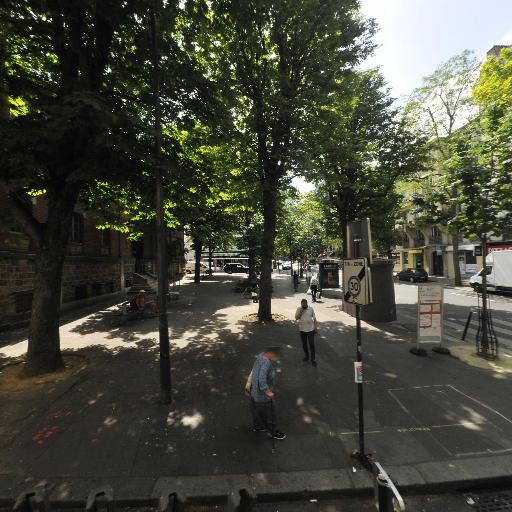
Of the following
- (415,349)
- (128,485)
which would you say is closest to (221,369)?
(128,485)

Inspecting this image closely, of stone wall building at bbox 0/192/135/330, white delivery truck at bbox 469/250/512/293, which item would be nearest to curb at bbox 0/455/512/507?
stone wall building at bbox 0/192/135/330

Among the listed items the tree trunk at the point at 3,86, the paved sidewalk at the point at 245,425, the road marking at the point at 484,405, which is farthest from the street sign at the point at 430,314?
the tree trunk at the point at 3,86

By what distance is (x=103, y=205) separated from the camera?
1034 centimetres

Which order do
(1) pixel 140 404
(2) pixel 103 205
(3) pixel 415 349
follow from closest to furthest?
1. (1) pixel 140 404
2. (3) pixel 415 349
3. (2) pixel 103 205

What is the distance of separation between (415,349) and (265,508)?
23.0 feet

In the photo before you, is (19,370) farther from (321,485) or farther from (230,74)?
(230,74)

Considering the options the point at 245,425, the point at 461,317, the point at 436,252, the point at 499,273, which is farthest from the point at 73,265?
the point at 436,252

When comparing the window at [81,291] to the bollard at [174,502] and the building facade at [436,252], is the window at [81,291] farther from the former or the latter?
the building facade at [436,252]

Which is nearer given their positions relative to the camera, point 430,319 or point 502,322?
point 430,319

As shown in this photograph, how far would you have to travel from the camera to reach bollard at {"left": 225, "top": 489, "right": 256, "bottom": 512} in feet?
8.69

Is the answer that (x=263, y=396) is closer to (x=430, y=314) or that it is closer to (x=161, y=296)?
(x=161, y=296)

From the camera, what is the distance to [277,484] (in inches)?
155

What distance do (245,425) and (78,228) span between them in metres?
17.4

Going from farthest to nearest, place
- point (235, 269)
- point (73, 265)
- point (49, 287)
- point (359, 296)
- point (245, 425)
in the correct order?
point (235, 269) → point (73, 265) → point (49, 287) → point (245, 425) → point (359, 296)
